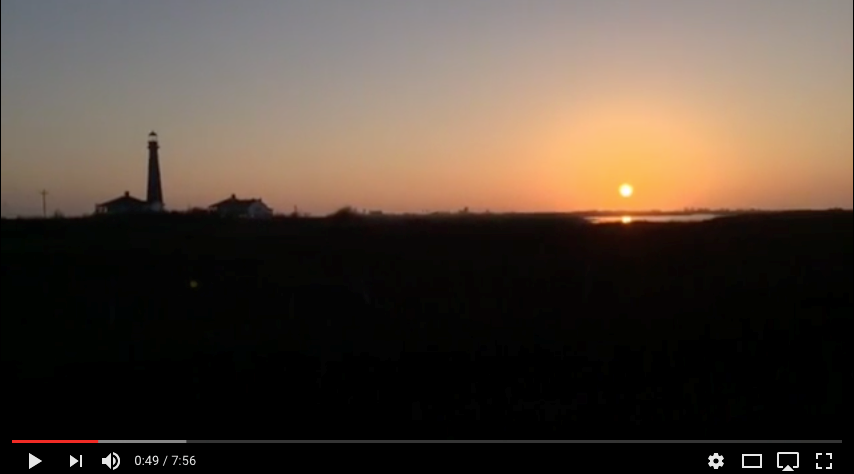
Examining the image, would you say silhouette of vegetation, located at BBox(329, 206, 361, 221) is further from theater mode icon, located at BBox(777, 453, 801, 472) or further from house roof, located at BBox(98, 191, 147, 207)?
theater mode icon, located at BBox(777, 453, 801, 472)

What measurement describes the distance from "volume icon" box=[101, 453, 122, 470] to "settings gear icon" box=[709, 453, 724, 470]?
389cm

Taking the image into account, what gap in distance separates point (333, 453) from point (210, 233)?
→ 36130 mm

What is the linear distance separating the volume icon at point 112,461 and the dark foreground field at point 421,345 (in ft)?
8.23

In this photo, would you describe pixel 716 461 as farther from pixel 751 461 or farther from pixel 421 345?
pixel 421 345

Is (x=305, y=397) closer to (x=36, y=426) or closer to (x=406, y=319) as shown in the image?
(x=36, y=426)

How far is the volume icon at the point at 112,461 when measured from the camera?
6035 mm

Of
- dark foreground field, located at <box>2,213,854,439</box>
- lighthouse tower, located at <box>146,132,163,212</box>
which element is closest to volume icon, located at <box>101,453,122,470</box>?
dark foreground field, located at <box>2,213,854,439</box>

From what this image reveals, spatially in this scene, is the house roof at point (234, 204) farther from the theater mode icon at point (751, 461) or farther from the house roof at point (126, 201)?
the theater mode icon at point (751, 461)

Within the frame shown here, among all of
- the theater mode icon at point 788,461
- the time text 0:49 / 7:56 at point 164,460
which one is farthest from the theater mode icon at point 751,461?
the time text 0:49 / 7:56 at point 164,460

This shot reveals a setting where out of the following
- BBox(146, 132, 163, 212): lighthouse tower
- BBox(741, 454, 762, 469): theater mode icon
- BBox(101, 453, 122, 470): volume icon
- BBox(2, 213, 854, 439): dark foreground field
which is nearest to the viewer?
BBox(101, 453, 122, 470): volume icon

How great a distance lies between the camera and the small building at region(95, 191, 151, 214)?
5258 centimetres

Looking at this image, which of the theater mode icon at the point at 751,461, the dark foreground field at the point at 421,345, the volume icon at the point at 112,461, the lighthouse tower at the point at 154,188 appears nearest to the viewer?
the volume icon at the point at 112,461

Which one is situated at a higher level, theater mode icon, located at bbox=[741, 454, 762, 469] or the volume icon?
the volume icon

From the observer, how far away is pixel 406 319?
17.7 meters
